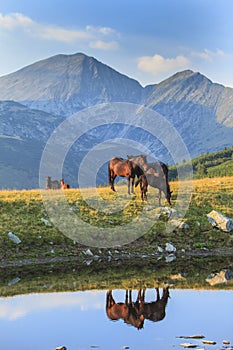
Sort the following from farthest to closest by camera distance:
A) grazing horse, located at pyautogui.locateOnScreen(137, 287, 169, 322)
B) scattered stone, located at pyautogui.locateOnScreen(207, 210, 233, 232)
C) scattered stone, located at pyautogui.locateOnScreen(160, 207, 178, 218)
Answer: scattered stone, located at pyautogui.locateOnScreen(160, 207, 178, 218)
scattered stone, located at pyautogui.locateOnScreen(207, 210, 233, 232)
grazing horse, located at pyautogui.locateOnScreen(137, 287, 169, 322)

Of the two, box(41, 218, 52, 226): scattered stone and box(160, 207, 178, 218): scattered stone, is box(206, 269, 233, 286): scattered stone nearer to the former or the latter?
box(160, 207, 178, 218): scattered stone

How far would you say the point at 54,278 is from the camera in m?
35.2

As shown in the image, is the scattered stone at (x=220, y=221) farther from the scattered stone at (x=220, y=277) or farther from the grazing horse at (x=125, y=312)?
the grazing horse at (x=125, y=312)

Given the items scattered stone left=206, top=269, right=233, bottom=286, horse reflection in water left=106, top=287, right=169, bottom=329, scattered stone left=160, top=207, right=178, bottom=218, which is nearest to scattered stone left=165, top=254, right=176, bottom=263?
scattered stone left=206, top=269, right=233, bottom=286

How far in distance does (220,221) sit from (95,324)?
26.2 m

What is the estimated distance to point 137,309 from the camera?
27.4 meters

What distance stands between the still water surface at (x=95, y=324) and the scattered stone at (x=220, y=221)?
1793cm

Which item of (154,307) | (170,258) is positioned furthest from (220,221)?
(154,307)

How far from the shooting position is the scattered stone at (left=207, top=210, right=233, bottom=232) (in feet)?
157

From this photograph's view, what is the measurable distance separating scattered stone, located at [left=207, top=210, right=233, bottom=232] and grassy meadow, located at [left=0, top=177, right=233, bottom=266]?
1.58ft

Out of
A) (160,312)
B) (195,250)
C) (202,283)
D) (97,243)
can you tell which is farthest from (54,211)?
(160,312)

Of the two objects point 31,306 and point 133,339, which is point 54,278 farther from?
point 133,339

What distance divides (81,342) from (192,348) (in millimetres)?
4694

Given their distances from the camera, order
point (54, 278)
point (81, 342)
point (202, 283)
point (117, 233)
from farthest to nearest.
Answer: point (117, 233)
point (54, 278)
point (202, 283)
point (81, 342)
